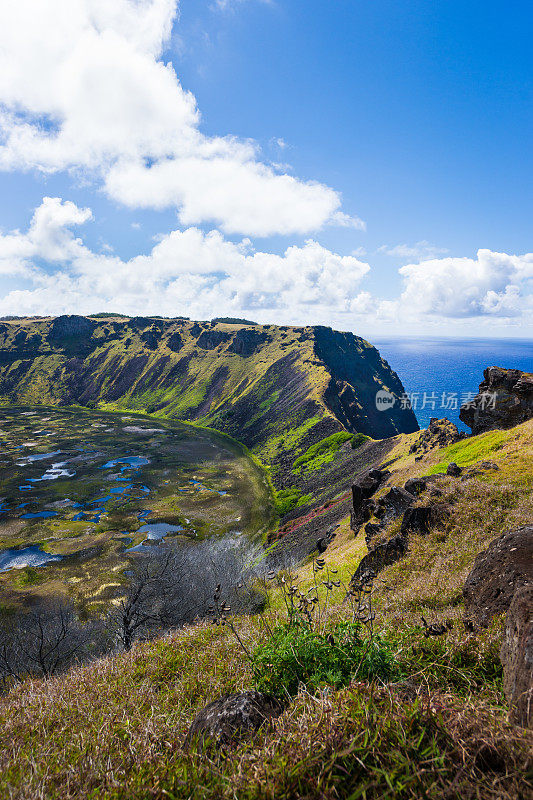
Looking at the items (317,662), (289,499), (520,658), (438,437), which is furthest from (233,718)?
(289,499)

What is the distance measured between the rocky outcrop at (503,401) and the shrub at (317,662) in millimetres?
39946

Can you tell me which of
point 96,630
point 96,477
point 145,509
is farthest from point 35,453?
point 96,630

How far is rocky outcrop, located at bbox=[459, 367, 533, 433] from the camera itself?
36281 millimetres

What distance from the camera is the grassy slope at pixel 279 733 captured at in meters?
2.65

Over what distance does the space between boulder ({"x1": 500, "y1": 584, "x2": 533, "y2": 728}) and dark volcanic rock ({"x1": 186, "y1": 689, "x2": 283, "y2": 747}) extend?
2.65 m

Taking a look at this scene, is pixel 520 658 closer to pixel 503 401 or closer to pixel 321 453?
pixel 503 401

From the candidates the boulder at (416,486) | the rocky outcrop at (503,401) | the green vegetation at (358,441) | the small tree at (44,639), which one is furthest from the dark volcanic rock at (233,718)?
the green vegetation at (358,441)

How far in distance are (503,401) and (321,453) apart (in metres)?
75.1

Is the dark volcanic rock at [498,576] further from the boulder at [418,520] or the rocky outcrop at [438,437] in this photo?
the rocky outcrop at [438,437]

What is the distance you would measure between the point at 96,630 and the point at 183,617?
1528cm

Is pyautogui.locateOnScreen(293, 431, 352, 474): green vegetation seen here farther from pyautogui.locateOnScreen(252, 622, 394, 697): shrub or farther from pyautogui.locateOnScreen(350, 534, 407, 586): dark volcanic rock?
pyautogui.locateOnScreen(252, 622, 394, 697): shrub

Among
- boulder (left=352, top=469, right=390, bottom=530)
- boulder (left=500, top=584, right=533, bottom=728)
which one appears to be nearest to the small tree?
boulder (left=352, top=469, right=390, bottom=530)

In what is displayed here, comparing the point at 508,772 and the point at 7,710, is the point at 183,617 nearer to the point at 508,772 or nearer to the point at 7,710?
the point at 7,710

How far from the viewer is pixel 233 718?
162 inches
